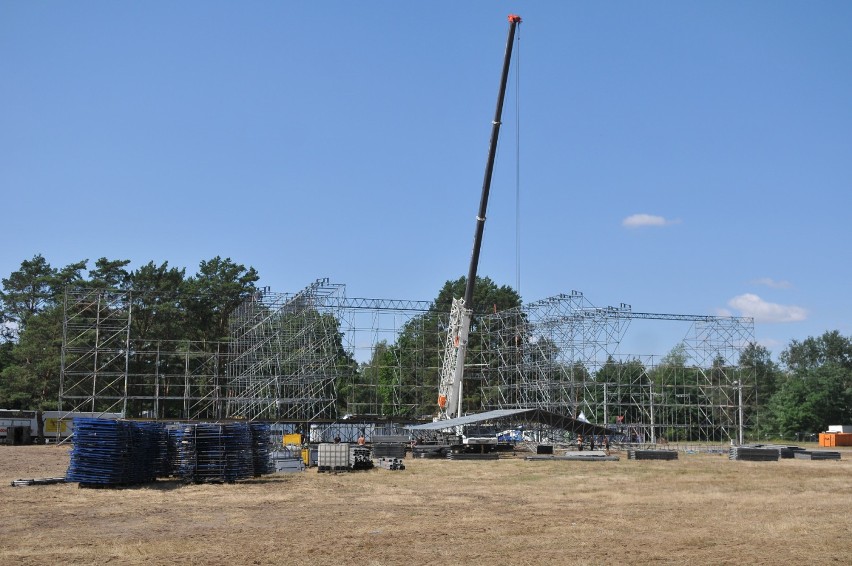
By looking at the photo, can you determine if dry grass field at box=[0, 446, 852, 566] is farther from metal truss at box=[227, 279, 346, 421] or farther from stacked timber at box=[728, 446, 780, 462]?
metal truss at box=[227, 279, 346, 421]

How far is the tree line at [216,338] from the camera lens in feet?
202

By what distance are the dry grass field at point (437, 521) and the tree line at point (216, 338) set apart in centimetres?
3182

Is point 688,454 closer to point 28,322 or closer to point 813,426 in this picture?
point 813,426

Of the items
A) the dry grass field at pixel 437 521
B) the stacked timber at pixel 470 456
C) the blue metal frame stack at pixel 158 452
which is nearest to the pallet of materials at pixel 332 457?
the dry grass field at pixel 437 521

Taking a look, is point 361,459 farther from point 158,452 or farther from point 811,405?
point 811,405

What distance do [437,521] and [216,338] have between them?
59693 mm

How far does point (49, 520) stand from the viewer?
1697 cm

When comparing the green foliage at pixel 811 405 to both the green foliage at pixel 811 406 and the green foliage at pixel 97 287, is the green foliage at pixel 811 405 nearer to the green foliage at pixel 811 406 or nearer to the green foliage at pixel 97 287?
the green foliage at pixel 811 406

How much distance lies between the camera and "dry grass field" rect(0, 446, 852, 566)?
523 inches

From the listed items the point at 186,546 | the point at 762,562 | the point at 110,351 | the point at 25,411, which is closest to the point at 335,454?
the point at 186,546

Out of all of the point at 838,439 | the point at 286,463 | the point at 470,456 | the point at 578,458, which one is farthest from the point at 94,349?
the point at 838,439

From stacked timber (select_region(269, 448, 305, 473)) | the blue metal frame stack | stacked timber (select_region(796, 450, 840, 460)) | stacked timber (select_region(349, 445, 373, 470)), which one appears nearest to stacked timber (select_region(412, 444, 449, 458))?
stacked timber (select_region(349, 445, 373, 470))

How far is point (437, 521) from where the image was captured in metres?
17.2

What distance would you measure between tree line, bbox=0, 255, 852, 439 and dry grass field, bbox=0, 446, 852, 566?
31817 millimetres
